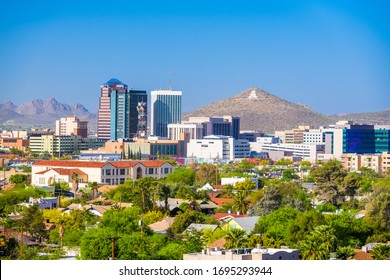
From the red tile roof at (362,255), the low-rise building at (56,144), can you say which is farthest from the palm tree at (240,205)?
the low-rise building at (56,144)

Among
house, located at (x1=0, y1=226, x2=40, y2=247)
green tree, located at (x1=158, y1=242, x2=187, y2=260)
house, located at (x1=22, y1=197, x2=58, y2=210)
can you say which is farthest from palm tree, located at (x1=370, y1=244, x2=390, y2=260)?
house, located at (x1=22, y1=197, x2=58, y2=210)

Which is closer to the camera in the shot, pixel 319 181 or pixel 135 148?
pixel 319 181

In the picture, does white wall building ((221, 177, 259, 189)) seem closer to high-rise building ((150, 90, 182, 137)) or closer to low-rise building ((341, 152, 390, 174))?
low-rise building ((341, 152, 390, 174))

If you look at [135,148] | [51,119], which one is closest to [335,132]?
[135,148]

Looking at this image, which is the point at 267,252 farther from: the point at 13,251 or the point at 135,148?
the point at 135,148

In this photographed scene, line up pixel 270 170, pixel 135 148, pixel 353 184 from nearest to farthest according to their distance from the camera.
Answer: pixel 353 184 → pixel 270 170 → pixel 135 148

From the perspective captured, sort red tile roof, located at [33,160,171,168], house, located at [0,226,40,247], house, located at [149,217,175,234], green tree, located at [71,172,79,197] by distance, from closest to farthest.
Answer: house, located at [0,226,40,247] → house, located at [149,217,175,234] → green tree, located at [71,172,79,197] → red tile roof, located at [33,160,171,168]
